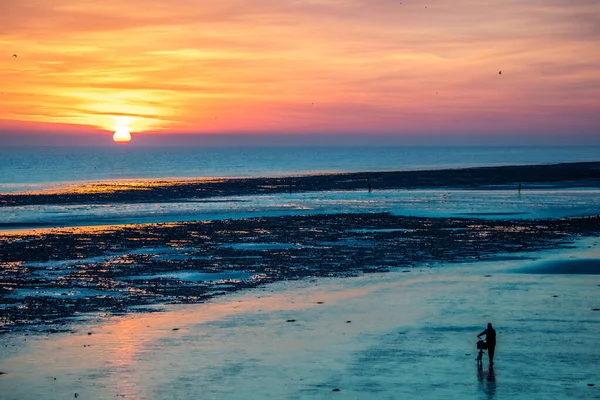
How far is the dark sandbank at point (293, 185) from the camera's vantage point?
318ft

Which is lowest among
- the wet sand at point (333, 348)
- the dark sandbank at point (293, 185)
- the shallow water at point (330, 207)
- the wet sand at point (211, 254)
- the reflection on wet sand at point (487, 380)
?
the reflection on wet sand at point (487, 380)

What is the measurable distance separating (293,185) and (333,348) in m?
94.7

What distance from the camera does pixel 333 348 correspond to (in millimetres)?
A: 25656

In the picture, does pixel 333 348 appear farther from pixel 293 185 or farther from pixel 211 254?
pixel 293 185

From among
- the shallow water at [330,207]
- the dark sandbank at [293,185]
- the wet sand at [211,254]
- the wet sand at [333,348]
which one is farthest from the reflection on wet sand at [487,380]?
the dark sandbank at [293,185]

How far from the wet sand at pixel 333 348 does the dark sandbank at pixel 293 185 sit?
63.6m

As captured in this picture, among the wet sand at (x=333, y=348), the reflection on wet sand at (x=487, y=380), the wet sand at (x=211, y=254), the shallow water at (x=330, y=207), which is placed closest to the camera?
the reflection on wet sand at (x=487, y=380)

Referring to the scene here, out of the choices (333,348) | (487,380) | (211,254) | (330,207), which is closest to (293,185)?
(330,207)

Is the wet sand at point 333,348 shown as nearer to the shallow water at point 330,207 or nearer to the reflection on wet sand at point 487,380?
the reflection on wet sand at point 487,380

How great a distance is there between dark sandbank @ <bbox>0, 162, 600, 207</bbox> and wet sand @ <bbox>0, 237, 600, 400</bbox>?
209 feet

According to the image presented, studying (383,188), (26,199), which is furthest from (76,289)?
(383,188)

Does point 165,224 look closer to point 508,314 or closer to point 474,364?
point 508,314

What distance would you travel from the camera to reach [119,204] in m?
86.9

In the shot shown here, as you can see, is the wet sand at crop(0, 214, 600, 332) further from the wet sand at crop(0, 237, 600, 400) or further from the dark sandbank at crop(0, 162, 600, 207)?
the dark sandbank at crop(0, 162, 600, 207)
